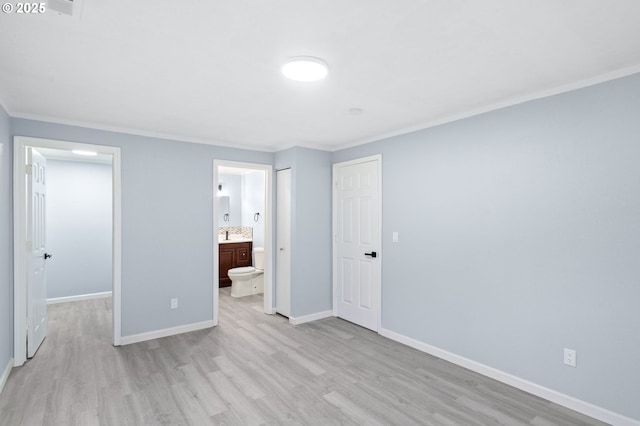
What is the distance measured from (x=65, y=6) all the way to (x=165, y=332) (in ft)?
11.3

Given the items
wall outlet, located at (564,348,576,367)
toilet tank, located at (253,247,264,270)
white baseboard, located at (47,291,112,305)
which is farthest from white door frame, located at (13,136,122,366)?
wall outlet, located at (564,348,576,367)

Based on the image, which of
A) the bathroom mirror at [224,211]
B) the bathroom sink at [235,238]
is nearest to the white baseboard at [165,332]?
the bathroom sink at [235,238]

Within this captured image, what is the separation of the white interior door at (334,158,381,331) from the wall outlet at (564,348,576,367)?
1.91m

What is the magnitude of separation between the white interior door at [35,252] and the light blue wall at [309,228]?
2717 millimetres

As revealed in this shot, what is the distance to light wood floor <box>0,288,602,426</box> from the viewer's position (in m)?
2.38

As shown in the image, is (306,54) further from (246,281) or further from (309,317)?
(246,281)

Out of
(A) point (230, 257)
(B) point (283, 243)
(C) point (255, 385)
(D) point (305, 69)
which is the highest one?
(D) point (305, 69)

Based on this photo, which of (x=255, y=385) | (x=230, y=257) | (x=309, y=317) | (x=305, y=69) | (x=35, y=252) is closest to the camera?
(x=305, y=69)

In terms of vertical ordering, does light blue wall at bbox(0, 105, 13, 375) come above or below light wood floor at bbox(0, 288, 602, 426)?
above

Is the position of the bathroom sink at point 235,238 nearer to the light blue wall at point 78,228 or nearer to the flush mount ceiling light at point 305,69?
the light blue wall at point 78,228

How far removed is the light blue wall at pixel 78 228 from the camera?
535cm

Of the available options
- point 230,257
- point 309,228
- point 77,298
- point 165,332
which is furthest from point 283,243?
point 77,298

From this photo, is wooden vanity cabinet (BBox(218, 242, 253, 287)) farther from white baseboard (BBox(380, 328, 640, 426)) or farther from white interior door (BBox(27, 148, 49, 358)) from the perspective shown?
white baseboard (BBox(380, 328, 640, 426))

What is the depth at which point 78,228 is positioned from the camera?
18.1 ft
